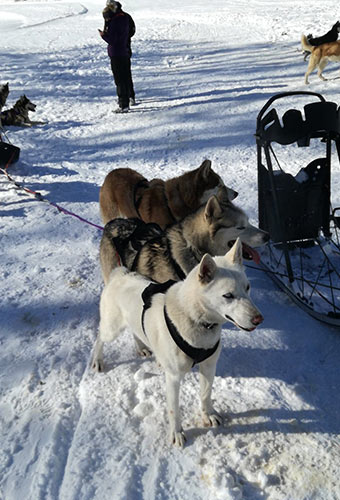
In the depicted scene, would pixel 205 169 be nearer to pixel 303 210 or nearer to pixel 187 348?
pixel 303 210

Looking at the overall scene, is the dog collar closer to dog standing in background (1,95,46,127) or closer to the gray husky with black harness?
the gray husky with black harness

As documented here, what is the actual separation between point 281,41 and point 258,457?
56.3 ft

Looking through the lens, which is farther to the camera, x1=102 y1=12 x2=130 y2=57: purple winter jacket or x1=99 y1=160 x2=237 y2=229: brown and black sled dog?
x1=102 y1=12 x2=130 y2=57: purple winter jacket

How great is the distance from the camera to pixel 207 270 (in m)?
2.18

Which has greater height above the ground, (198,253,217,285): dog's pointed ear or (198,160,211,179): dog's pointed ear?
(198,160,211,179): dog's pointed ear

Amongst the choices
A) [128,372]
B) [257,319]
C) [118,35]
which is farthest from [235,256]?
[118,35]

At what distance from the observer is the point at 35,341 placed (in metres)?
3.45

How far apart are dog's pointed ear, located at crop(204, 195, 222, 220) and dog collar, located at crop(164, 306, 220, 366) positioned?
38.8 inches

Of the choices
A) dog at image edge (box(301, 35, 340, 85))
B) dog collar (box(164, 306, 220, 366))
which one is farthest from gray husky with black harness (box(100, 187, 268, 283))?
dog at image edge (box(301, 35, 340, 85))

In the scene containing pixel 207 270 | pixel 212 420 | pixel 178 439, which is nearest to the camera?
pixel 207 270

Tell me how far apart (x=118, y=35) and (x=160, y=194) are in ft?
21.2

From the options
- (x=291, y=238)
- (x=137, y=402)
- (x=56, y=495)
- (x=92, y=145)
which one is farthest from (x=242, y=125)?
(x=56, y=495)

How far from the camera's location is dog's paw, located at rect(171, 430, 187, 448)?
2523mm

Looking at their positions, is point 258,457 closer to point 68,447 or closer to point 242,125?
point 68,447
